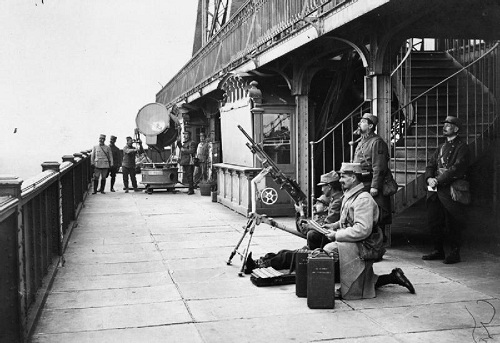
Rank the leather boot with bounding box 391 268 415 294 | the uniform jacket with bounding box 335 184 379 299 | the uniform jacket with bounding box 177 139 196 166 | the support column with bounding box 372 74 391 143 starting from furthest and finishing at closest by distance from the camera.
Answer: the uniform jacket with bounding box 177 139 196 166 → the support column with bounding box 372 74 391 143 → the leather boot with bounding box 391 268 415 294 → the uniform jacket with bounding box 335 184 379 299

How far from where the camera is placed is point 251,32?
14.5 m

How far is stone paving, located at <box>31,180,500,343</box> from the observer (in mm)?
5652

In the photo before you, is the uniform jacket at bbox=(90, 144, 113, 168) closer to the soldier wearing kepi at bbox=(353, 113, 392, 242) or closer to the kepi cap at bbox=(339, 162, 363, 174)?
the soldier wearing kepi at bbox=(353, 113, 392, 242)

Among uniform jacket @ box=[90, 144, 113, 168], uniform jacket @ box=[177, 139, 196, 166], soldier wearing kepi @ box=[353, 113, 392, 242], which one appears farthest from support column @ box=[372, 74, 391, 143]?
uniform jacket @ box=[90, 144, 113, 168]

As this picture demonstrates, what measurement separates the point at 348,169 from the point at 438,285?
195 cm

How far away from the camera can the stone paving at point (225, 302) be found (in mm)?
5652

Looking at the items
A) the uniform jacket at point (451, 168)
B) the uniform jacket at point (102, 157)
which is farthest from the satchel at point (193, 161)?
the uniform jacket at point (451, 168)

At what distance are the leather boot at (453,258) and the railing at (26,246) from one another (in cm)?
548

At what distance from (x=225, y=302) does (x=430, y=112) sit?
8.15 meters

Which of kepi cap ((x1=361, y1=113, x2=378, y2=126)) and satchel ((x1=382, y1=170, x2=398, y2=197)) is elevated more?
kepi cap ((x1=361, y1=113, x2=378, y2=126))

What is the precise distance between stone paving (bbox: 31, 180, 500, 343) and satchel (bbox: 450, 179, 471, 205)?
3.03 ft

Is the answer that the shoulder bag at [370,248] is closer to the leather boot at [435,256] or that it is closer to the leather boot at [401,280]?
the leather boot at [401,280]

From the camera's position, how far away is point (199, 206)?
16953mm

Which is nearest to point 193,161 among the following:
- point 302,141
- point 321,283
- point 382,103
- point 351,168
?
point 302,141
